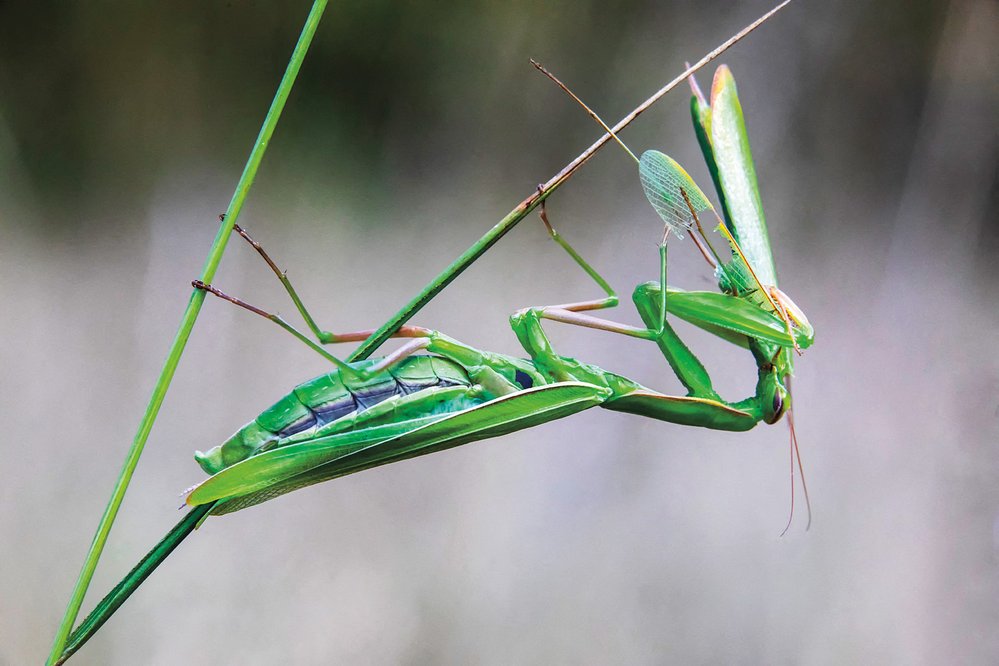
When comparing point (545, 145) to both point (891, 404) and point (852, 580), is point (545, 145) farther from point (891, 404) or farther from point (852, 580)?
point (852, 580)

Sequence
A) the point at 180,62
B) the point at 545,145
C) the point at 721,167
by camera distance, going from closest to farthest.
Answer: the point at 721,167 < the point at 180,62 < the point at 545,145

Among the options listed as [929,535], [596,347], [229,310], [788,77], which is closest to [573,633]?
[596,347]

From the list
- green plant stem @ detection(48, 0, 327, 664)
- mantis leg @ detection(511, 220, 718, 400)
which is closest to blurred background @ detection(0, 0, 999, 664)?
mantis leg @ detection(511, 220, 718, 400)

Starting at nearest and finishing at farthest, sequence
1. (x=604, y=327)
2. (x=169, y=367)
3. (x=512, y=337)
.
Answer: (x=169, y=367) < (x=604, y=327) < (x=512, y=337)

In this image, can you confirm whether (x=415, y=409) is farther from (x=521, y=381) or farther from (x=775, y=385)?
(x=775, y=385)

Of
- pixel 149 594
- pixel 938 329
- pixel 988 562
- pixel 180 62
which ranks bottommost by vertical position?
pixel 988 562

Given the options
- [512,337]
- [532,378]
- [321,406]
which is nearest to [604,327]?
[532,378]

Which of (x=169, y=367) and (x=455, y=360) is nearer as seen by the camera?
(x=169, y=367)
